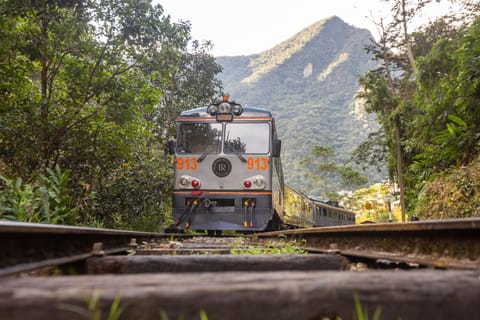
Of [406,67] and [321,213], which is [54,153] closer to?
[321,213]

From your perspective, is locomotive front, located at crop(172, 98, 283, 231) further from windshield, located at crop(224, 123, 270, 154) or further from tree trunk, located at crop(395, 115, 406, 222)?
tree trunk, located at crop(395, 115, 406, 222)

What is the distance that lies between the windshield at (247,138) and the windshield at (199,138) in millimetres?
241

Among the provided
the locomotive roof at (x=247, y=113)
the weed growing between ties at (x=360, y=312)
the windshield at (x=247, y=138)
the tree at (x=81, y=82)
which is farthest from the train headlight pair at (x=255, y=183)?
the weed growing between ties at (x=360, y=312)

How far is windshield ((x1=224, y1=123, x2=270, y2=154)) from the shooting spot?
31.1 feet

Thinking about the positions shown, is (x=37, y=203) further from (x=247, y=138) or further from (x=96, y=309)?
(x=96, y=309)

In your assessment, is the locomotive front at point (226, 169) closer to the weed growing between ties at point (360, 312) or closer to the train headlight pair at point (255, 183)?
the train headlight pair at point (255, 183)

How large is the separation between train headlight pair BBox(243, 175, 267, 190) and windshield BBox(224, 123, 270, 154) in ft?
2.11

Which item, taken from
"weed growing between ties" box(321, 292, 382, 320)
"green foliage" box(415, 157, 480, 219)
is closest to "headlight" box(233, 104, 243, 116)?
"green foliage" box(415, 157, 480, 219)

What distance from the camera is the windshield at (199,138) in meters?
9.67

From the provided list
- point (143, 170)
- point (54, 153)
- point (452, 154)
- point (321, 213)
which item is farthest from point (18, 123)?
point (321, 213)

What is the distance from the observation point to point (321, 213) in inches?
760

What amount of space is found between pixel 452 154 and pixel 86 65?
28.6ft

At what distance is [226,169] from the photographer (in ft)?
30.9

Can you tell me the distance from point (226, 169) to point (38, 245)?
24.0 ft
